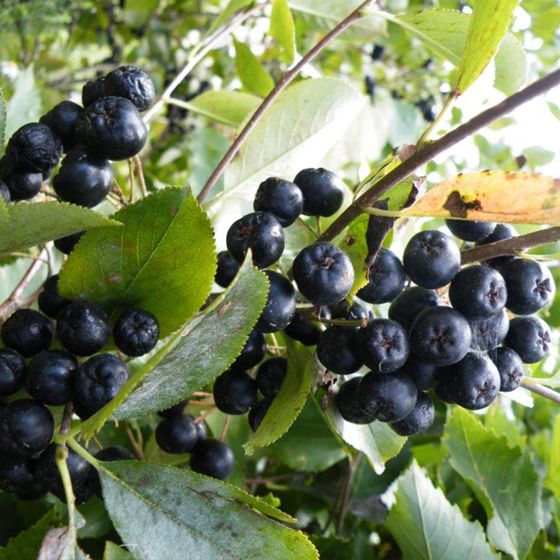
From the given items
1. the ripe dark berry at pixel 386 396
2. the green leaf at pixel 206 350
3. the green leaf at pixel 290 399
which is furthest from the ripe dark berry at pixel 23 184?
the ripe dark berry at pixel 386 396

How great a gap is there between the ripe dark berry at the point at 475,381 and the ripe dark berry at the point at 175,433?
0.46m

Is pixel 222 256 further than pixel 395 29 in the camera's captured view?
No

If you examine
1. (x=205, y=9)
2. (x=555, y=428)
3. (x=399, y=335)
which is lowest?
(x=555, y=428)

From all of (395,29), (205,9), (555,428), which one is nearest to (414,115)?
(395,29)

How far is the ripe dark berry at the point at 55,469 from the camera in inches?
33.5

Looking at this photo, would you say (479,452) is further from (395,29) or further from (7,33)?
(7,33)

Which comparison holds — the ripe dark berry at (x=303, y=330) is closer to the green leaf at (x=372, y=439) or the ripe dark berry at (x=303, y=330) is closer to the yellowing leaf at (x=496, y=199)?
the green leaf at (x=372, y=439)

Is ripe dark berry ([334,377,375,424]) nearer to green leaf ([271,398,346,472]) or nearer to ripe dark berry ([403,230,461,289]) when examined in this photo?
ripe dark berry ([403,230,461,289])

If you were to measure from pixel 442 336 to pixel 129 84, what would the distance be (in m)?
0.56

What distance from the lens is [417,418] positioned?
0.90m

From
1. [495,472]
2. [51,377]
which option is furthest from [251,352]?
[495,472]

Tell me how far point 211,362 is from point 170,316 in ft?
0.42

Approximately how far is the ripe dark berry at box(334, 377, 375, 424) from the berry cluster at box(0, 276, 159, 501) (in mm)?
285

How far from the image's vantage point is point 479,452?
1311mm
